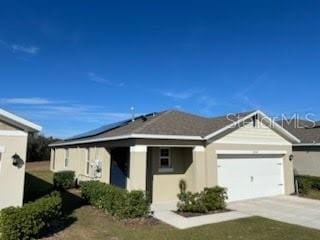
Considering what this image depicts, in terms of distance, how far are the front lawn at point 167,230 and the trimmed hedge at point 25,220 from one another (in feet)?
1.56

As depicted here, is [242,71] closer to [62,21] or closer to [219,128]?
[219,128]

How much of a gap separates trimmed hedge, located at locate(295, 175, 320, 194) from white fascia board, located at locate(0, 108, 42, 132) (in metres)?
15.2

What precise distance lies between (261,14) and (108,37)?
807cm

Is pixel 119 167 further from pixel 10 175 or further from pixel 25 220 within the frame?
pixel 25 220

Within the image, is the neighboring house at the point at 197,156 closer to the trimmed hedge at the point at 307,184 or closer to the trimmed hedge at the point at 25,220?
the trimmed hedge at the point at 307,184

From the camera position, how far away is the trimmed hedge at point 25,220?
27.6 ft

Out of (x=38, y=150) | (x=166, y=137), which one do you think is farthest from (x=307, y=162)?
(x=38, y=150)

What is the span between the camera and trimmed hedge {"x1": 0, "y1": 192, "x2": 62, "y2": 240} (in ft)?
27.6

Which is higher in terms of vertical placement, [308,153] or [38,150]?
[38,150]

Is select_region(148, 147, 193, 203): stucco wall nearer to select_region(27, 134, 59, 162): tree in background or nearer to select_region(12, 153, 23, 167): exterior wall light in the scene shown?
select_region(12, 153, 23, 167): exterior wall light

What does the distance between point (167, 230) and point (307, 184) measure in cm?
1206

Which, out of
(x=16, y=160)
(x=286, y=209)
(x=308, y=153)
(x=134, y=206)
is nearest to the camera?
(x=16, y=160)

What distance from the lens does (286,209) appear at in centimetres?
1409

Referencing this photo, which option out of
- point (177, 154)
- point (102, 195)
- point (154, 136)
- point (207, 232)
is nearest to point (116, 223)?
point (102, 195)
